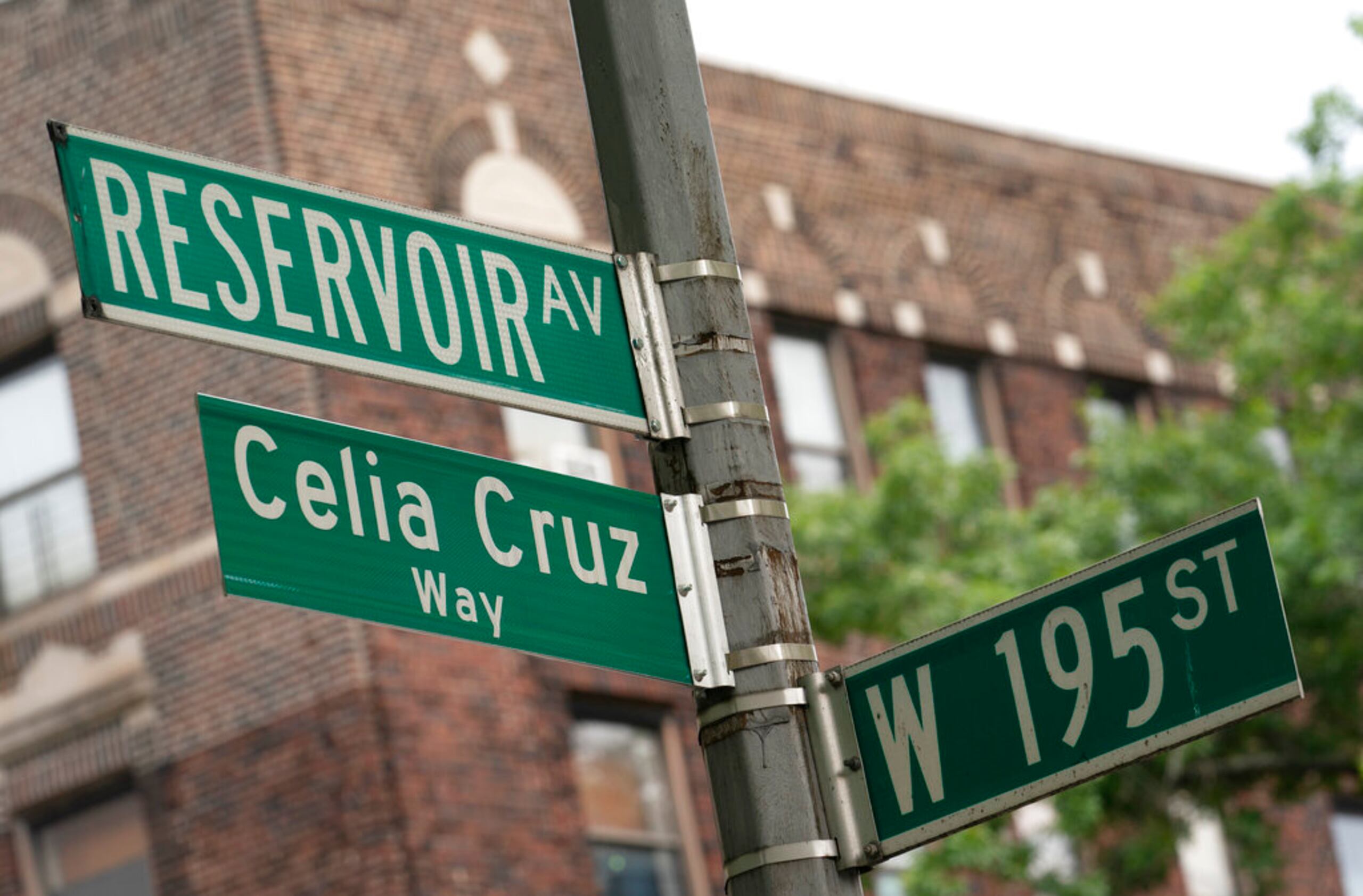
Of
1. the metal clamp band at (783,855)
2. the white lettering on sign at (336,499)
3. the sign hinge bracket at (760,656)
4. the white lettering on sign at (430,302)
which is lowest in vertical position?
the metal clamp band at (783,855)

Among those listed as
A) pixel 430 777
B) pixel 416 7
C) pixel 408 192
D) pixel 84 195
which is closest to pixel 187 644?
pixel 430 777

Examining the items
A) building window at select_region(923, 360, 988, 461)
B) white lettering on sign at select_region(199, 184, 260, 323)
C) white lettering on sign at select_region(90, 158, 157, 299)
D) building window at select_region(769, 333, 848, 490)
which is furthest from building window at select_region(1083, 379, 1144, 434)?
white lettering on sign at select_region(90, 158, 157, 299)

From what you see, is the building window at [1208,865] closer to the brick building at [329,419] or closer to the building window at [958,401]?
the brick building at [329,419]

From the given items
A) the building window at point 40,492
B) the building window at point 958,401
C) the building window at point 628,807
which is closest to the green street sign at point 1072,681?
the building window at point 628,807

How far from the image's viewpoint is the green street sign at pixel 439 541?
14.0 feet

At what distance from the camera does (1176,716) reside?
4.28 m

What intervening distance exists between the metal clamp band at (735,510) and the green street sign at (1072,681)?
382 millimetres

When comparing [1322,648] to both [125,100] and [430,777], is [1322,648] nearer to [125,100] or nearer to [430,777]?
[430,777]

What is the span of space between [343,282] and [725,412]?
84 centimetres

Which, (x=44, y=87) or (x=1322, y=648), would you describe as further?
(x=44, y=87)

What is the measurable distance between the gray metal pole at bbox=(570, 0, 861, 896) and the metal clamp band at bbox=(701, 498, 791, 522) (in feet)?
0.04

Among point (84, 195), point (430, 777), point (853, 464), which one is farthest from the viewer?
point (853, 464)

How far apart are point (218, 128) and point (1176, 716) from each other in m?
12.2

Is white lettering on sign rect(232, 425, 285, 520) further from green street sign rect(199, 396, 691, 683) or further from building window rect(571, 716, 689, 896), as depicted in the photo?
building window rect(571, 716, 689, 896)
